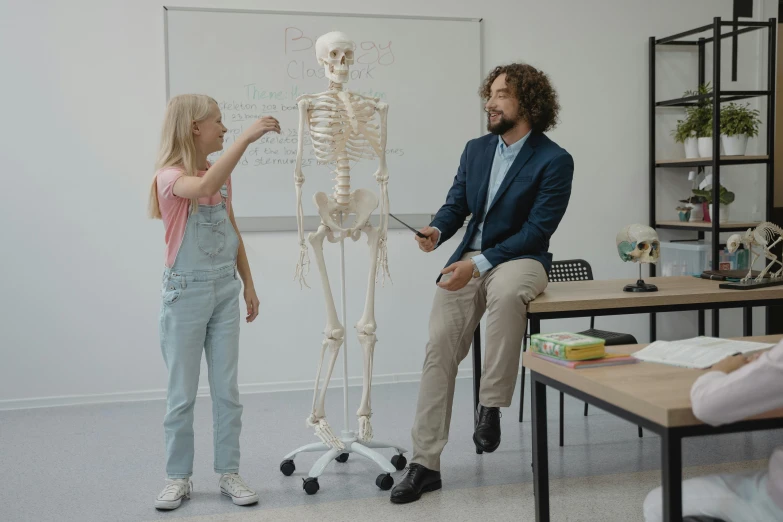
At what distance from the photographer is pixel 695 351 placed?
193 cm

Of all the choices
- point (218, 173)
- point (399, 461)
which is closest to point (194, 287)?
point (218, 173)

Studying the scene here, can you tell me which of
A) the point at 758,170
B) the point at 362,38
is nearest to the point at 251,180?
the point at 362,38

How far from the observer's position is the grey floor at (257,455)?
2.82m

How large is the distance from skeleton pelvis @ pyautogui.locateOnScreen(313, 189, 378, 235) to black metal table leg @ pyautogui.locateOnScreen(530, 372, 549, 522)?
1.13 meters

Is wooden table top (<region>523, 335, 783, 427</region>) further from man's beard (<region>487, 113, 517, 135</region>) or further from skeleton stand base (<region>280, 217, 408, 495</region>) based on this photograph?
man's beard (<region>487, 113, 517, 135</region>)

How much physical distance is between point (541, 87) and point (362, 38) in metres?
1.56

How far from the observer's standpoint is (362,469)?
312 centimetres

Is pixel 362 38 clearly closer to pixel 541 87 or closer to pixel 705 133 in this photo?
pixel 541 87

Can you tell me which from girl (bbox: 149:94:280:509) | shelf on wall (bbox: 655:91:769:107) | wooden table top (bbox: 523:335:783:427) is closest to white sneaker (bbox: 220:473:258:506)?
girl (bbox: 149:94:280:509)

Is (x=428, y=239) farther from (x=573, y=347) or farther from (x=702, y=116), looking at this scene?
(x=702, y=116)

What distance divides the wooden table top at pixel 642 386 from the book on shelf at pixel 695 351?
0.11 feet

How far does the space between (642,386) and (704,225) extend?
3.19m

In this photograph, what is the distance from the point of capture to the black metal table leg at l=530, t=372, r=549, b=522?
2.02 metres

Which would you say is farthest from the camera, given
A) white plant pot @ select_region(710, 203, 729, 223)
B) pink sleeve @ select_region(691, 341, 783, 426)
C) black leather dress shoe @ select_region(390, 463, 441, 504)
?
white plant pot @ select_region(710, 203, 729, 223)
